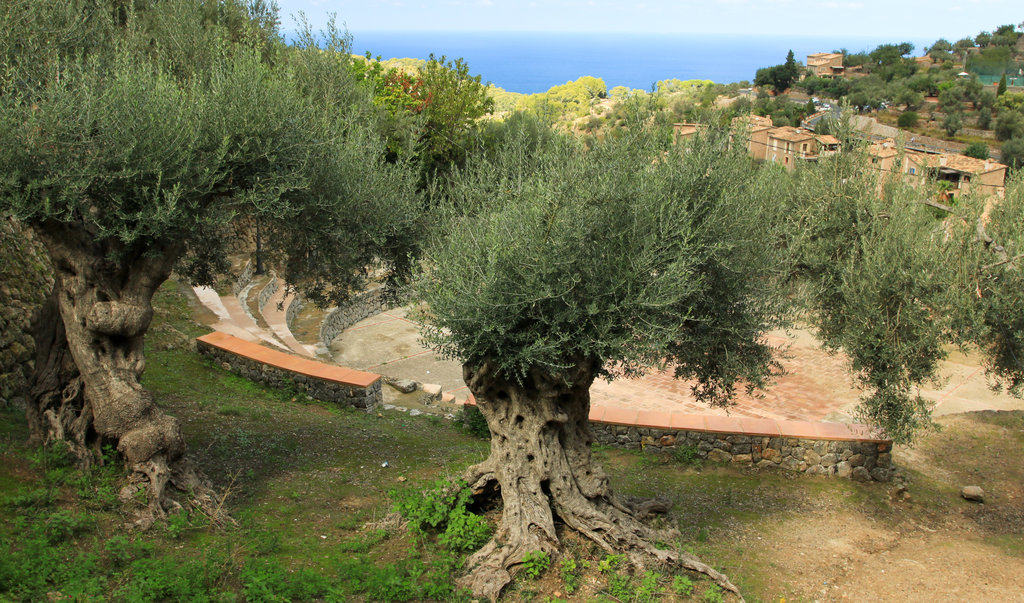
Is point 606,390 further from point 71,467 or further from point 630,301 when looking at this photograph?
point 71,467

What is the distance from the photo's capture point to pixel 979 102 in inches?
2931

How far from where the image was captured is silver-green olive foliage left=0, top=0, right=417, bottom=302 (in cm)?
719

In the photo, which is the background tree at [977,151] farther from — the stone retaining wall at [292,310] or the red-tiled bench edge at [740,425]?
the stone retaining wall at [292,310]

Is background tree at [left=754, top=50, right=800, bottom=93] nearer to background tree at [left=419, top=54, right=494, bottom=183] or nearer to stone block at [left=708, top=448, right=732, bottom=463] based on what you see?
background tree at [left=419, top=54, right=494, bottom=183]

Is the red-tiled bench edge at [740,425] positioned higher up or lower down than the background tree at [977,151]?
lower down

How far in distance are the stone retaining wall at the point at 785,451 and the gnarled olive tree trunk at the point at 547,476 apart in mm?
3649

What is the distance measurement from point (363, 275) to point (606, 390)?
7.99 meters

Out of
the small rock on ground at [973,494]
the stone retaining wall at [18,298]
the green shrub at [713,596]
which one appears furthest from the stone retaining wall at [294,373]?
the small rock on ground at [973,494]

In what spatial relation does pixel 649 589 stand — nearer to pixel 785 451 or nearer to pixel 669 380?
pixel 785 451

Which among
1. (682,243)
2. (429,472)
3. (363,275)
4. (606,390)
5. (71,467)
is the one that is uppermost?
(682,243)

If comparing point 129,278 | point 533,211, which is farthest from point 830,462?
point 129,278

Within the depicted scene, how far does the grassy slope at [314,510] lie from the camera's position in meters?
6.19

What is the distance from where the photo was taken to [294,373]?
45.0ft

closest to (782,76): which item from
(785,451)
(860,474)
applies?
(860,474)
